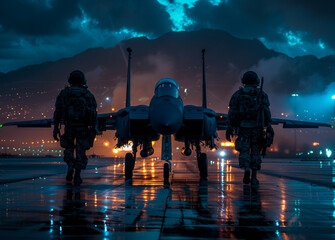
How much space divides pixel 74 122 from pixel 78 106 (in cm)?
52

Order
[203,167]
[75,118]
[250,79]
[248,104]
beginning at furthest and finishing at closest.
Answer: [203,167], [250,79], [248,104], [75,118]

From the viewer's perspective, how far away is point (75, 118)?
13.2 m

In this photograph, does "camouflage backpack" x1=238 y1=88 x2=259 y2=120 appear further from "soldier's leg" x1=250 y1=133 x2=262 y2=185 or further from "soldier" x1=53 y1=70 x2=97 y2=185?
"soldier" x1=53 y1=70 x2=97 y2=185

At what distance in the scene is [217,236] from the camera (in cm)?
514

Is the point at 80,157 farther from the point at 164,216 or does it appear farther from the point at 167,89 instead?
the point at 164,216

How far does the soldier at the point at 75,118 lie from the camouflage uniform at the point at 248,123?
430 centimetres

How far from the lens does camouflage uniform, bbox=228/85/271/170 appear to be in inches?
535

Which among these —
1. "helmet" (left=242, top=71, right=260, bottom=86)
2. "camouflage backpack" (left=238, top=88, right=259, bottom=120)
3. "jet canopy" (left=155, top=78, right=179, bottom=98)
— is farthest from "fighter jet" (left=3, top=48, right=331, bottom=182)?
"helmet" (left=242, top=71, right=260, bottom=86)

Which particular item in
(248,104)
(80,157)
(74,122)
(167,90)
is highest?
(167,90)

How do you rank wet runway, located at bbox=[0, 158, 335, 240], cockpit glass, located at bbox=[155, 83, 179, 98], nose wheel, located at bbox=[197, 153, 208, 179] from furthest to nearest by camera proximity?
nose wheel, located at bbox=[197, 153, 208, 179]
cockpit glass, located at bbox=[155, 83, 179, 98]
wet runway, located at bbox=[0, 158, 335, 240]

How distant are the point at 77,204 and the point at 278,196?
14.2ft

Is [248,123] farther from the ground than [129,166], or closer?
farther from the ground

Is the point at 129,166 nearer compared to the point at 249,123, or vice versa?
the point at 249,123

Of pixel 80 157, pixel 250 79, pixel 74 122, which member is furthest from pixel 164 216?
pixel 250 79
